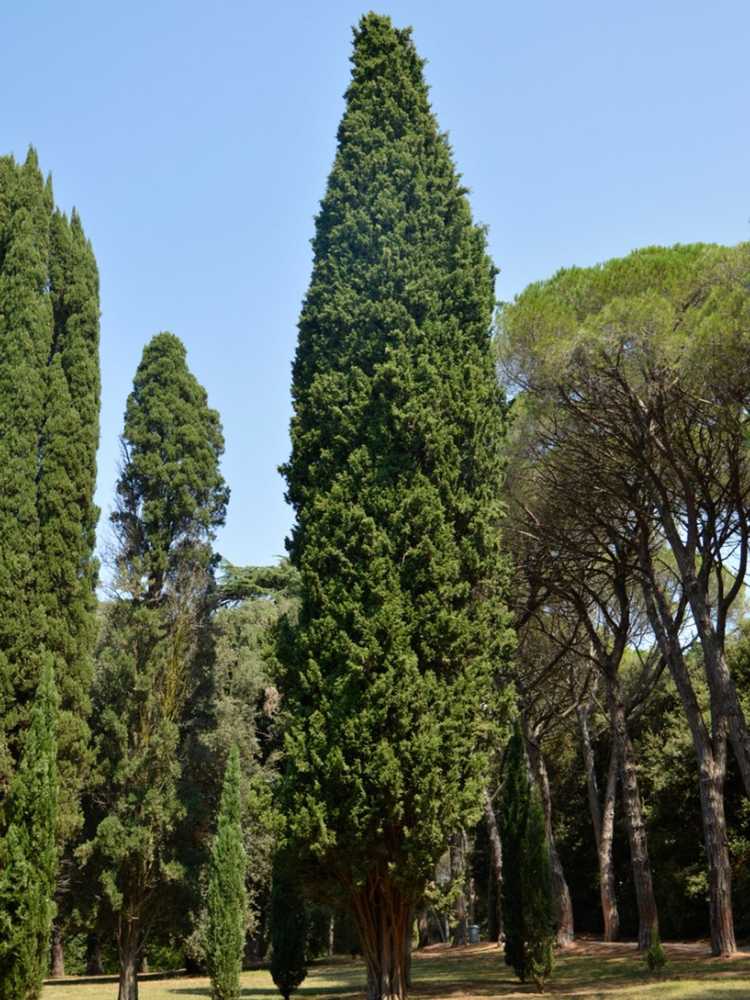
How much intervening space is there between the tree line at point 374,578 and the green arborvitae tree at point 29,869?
41 mm

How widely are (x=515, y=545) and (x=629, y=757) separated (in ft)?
18.1

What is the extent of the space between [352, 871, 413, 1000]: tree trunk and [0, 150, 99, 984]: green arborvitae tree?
24.7 ft

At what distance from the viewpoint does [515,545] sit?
1933 cm

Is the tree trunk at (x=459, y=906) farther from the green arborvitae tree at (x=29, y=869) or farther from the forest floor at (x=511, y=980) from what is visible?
the green arborvitae tree at (x=29, y=869)

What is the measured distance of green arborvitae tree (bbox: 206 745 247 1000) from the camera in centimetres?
1623

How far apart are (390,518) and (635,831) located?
438 inches

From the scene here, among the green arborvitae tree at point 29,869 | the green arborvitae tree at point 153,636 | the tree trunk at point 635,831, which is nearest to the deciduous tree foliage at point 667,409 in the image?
the tree trunk at point 635,831

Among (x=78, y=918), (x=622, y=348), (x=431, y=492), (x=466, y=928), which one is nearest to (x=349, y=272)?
(x=431, y=492)

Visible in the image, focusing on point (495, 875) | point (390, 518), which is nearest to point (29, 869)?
point (390, 518)

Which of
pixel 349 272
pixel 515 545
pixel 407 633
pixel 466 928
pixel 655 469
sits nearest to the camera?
pixel 407 633

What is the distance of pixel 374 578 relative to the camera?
1248 centimetres

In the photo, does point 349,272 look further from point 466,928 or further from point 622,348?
point 466,928

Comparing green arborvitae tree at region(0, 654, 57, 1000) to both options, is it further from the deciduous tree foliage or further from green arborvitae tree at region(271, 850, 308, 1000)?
the deciduous tree foliage

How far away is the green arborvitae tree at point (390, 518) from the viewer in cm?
1185
